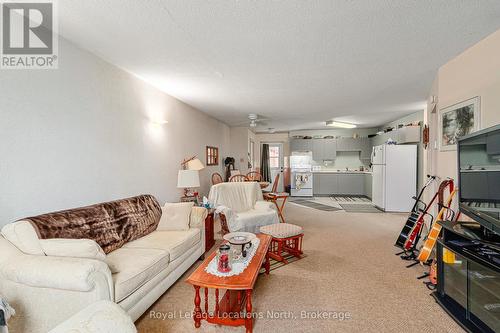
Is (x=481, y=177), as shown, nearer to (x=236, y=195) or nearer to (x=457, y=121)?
(x=457, y=121)

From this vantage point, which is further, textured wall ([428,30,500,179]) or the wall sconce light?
the wall sconce light

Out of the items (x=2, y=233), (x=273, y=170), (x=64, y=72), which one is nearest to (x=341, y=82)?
(x=64, y=72)

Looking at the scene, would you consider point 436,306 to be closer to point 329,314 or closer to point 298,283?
point 329,314

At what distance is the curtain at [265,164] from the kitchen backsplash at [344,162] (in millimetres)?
1765

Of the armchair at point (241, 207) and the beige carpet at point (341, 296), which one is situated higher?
the armchair at point (241, 207)

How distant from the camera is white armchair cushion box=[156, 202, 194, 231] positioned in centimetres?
289

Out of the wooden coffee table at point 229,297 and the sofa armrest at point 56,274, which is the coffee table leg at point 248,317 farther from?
the sofa armrest at point 56,274

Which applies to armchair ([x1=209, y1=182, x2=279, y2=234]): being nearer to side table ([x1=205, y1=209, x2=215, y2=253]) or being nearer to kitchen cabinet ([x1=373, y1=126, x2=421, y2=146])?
side table ([x1=205, y1=209, x2=215, y2=253])

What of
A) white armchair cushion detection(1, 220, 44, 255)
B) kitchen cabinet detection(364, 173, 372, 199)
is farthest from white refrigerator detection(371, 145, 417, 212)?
white armchair cushion detection(1, 220, 44, 255)

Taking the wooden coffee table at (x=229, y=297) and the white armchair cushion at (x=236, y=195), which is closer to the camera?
the wooden coffee table at (x=229, y=297)

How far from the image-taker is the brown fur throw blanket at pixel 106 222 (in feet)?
6.15

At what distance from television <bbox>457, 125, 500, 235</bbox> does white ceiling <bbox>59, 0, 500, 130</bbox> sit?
103cm

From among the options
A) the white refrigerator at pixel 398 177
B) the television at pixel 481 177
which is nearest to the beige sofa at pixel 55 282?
the television at pixel 481 177

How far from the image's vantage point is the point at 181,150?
4465mm
